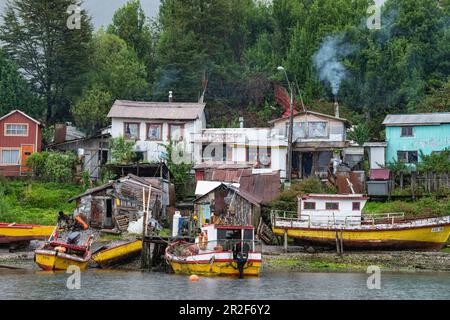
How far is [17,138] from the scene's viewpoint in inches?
2891

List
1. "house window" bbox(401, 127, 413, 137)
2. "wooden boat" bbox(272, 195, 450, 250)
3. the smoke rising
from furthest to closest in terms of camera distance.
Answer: the smoke rising < "house window" bbox(401, 127, 413, 137) < "wooden boat" bbox(272, 195, 450, 250)

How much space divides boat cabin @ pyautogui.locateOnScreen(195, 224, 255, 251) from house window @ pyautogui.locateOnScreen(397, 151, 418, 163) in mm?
26650

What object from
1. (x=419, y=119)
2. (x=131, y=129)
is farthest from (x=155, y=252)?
(x=419, y=119)

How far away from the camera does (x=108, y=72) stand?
8619cm

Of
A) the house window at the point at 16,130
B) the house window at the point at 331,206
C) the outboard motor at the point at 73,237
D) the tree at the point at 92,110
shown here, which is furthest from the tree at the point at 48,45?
the house window at the point at 331,206

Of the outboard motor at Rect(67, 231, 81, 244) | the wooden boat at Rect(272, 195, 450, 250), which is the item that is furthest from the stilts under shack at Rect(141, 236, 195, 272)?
the wooden boat at Rect(272, 195, 450, 250)

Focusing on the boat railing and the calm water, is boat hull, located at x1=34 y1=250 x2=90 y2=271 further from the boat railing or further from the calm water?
the boat railing

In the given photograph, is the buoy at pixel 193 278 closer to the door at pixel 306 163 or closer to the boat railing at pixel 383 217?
the boat railing at pixel 383 217

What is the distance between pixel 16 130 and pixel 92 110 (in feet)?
27.9

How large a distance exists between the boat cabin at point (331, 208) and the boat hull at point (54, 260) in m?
14.4

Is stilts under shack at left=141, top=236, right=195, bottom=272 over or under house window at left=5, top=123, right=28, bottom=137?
under

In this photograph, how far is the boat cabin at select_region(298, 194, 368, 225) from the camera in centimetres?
5591

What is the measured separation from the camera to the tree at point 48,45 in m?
81.4

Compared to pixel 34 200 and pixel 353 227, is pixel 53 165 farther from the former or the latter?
pixel 353 227
